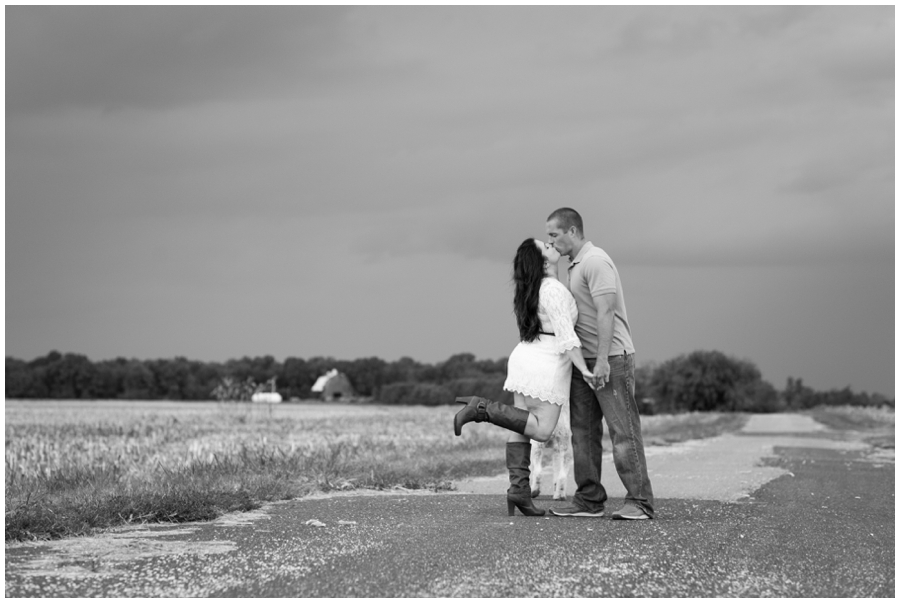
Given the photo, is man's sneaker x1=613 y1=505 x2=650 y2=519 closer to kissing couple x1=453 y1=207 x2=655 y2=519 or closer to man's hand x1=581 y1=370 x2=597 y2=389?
kissing couple x1=453 y1=207 x2=655 y2=519

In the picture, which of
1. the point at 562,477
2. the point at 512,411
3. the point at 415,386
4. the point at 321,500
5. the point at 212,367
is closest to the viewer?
the point at 512,411

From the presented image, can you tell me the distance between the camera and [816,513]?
8.02 meters

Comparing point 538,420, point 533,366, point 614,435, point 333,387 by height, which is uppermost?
point 333,387

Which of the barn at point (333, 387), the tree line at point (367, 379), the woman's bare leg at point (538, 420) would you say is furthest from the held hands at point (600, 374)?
the barn at point (333, 387)

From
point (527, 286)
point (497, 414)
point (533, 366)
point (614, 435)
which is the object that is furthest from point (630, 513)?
point (527, 286)

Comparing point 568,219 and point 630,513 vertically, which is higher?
point 568,219

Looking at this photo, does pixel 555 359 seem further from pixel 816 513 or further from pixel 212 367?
pixel 212 367

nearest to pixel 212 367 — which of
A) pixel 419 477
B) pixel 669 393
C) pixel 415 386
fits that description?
pixel 415 386

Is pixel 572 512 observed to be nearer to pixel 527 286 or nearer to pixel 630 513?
pixel 630 513

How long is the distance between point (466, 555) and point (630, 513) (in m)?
2.31

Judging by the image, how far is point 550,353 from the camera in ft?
25.8

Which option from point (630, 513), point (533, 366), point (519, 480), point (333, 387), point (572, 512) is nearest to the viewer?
point (630, 513)

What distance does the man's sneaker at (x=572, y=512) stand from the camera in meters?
7.70

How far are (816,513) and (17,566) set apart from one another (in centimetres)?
598
